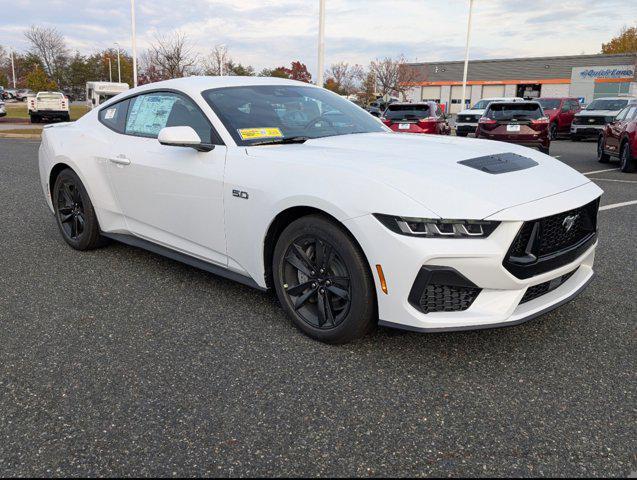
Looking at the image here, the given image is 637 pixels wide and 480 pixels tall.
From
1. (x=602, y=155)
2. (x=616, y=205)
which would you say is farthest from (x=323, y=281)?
(x=602, y=155)

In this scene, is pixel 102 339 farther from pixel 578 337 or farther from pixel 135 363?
pixel 578 337

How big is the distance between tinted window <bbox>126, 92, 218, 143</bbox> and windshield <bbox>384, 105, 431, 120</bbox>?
33.8 feet

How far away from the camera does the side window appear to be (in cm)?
456

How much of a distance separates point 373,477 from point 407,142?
2.25 m

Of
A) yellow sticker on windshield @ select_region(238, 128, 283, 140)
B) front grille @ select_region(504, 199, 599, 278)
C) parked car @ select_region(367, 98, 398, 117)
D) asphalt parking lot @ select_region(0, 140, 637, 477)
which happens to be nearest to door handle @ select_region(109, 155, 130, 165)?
asphalt parking lot @ select_region(0, 140, 637, 477)

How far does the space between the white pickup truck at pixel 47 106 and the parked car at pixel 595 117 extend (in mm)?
24439

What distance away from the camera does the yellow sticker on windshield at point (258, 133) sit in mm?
3615

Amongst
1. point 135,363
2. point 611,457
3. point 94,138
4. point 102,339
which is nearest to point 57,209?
point 94,138

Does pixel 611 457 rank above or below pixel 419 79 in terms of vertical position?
below

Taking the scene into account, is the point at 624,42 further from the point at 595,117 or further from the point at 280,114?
the point at 280,114

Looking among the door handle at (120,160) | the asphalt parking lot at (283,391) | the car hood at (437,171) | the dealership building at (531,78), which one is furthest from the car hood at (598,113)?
the dealership building at (531,78)

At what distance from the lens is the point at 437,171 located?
2.90 m

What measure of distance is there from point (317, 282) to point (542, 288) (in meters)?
1.22

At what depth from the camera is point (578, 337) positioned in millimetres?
3297
